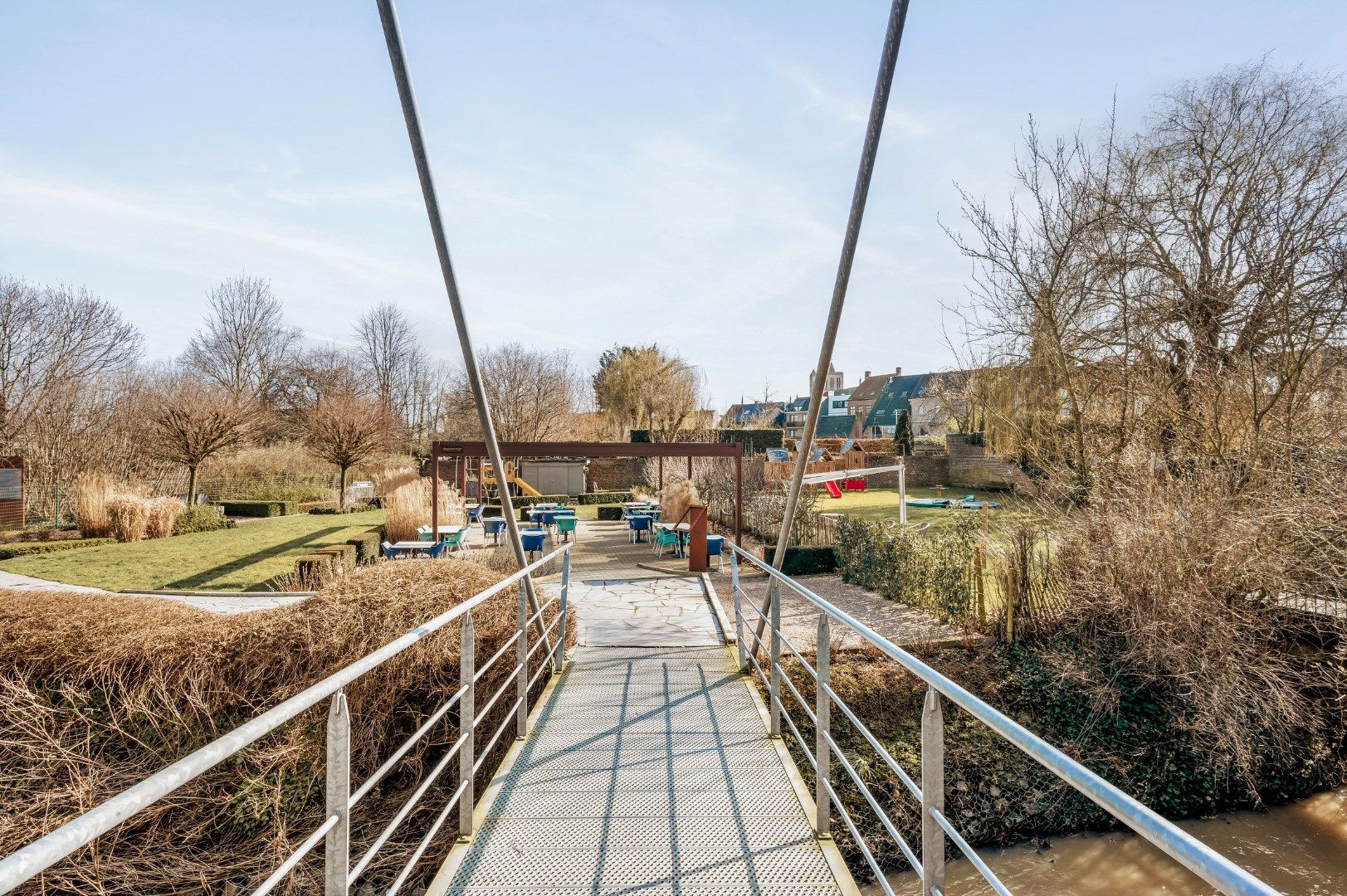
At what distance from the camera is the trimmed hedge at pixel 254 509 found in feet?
68.1

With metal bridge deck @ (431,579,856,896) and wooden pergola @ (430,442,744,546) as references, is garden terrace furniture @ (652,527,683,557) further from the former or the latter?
metal bridge deck @ (431,579,856,896)

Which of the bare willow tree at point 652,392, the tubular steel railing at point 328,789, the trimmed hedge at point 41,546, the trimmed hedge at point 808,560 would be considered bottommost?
the trimmed hedge at point 808,560

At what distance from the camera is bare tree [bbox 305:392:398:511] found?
2158 cm

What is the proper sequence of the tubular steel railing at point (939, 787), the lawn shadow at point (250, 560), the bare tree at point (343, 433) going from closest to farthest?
the tubular steel railing at point (939, 787), the lawn shadow at point (250, 560), the bare tree at point (343, 433)

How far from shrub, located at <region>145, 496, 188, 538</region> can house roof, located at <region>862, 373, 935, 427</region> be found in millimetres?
42754

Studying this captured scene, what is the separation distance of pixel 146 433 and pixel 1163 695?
23110mm

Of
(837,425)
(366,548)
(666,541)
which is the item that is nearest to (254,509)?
(366,548)

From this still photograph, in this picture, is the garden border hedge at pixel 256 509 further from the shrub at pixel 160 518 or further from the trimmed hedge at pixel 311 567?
the trimmed hedge at pixel 311 567

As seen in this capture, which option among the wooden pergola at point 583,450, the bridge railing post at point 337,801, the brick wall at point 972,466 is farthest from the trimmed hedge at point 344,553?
the brick wall at point 972,466

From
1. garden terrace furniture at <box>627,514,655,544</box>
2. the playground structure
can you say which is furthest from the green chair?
the playground structure

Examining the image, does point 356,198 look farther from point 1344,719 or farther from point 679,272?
point 1344,719

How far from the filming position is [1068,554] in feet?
23.6

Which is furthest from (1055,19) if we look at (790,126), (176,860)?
(176,860)

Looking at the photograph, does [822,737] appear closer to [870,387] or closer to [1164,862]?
[1164,862]
